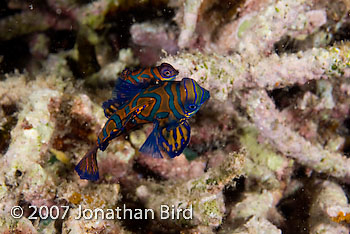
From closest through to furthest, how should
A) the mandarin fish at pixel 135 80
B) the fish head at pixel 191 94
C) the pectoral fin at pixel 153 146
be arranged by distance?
the fish head at pixel 191 94 < the mandarin fish at pixel 135 80 < the pectoral fin at pixel 153 146

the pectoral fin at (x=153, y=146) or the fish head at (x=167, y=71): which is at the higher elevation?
the fish head at (x=167, y=71)

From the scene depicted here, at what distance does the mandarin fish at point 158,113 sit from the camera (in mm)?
2580

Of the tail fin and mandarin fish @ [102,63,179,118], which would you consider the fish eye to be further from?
the tail fin

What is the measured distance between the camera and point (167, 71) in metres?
2.56

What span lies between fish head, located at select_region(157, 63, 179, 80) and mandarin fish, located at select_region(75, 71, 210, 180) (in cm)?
10

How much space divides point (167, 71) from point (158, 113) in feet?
1.51

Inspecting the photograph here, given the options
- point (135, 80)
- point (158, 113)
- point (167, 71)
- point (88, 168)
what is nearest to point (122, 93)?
point (135, 80)

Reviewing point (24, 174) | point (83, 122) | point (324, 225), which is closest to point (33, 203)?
point (24, 174)

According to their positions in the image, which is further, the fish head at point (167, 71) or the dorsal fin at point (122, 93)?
the dorsal fin at point (122, 93)

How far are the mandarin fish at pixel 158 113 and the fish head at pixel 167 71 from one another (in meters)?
0.10

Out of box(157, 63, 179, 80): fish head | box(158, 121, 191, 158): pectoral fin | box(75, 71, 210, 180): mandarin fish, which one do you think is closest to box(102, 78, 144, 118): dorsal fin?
box(75, 71, 210, 180): mandarin fish

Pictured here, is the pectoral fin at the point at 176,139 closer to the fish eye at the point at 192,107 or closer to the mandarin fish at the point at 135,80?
the fish eye at the point at 192,107

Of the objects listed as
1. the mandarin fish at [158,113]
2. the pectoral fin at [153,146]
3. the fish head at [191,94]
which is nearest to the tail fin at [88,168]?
the mandarin fish at [158,113]

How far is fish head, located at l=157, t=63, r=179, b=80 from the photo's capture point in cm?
254
